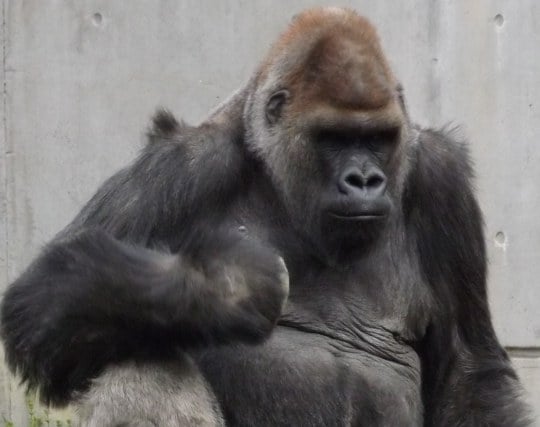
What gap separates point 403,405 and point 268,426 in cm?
50

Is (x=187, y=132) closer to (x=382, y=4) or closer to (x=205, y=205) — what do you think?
(x=205, y=205)

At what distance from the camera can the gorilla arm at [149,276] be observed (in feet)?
15.2

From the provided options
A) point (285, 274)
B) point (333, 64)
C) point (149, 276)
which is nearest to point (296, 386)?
point (285, 274)

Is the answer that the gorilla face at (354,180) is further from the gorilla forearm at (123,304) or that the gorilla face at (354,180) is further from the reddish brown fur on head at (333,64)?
the gorilla forearm at (123,304)

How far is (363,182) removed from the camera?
4.90 meters

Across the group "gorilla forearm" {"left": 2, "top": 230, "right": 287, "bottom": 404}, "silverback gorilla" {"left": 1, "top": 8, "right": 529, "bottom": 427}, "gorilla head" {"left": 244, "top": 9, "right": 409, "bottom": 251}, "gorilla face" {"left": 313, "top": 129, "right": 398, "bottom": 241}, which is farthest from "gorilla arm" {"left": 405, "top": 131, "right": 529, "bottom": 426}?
"gorilla forearm" {"left": 2, "top": 230, "right": 287, "bottom": 404}

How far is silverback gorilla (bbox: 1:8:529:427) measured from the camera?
4723 millimetres

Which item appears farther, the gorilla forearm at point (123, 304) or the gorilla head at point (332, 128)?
the gorilla head at point (332, 128)

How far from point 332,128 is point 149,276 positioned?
32.5 inches

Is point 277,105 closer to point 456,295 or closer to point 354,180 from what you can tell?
point 354,180

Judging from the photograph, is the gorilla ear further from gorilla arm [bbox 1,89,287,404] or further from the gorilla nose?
the gorilla nose

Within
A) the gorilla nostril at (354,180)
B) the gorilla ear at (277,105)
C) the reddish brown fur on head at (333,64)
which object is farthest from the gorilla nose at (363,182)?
the gorilla ear at (277,105)

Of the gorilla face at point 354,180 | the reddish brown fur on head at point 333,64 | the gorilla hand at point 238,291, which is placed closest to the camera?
the gorilla hand at point 238,291

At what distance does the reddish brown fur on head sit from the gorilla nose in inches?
9.4
